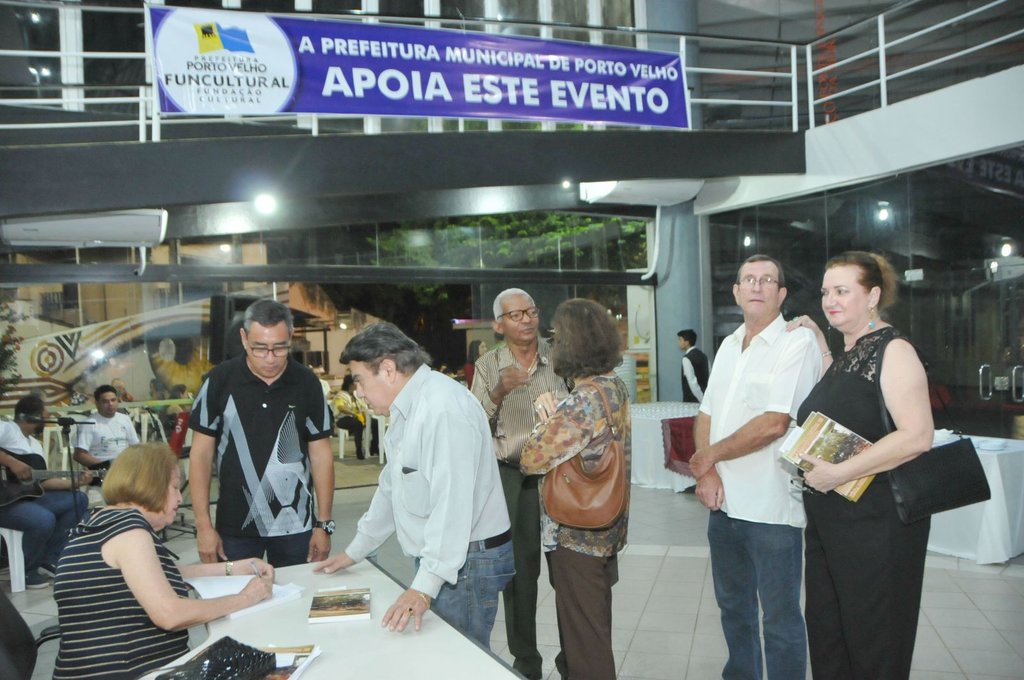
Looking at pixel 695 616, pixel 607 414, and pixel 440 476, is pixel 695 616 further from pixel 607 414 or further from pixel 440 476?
pixel 440 476

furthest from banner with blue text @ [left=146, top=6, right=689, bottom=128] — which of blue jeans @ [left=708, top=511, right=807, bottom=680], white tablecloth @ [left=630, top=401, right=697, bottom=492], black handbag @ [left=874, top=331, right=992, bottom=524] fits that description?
black handbag @ [left=874, top=331, right=992, bottom=524]

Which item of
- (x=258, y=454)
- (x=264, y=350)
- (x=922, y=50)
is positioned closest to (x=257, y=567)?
(x=258, y=454)

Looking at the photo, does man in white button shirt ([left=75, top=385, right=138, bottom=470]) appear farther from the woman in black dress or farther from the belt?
the woman in black dress

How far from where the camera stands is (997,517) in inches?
198

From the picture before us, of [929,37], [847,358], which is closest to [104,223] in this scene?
[847,358]

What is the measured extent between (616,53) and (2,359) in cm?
712

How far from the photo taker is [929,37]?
10.6 metres

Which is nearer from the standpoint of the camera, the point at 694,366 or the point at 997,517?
the point at 997,517

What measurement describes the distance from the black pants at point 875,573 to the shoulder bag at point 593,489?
0.66m

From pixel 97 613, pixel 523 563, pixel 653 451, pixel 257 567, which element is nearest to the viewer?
pixel 97 613

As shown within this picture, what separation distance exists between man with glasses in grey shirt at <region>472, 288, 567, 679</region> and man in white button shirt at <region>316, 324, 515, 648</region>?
85 cm

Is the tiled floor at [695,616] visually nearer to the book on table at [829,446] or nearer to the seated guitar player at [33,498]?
the seated guitar player at [33,498]

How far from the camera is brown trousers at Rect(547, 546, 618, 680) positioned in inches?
106

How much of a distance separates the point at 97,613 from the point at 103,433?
5.38 metres
